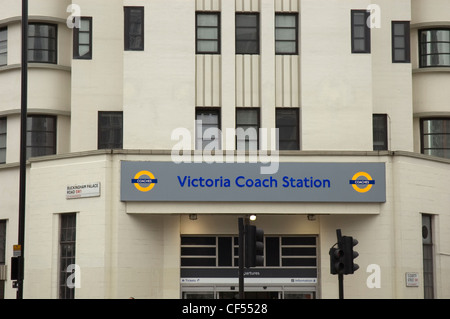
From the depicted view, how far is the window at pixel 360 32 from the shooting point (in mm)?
30531

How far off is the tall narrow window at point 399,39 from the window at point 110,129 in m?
9.78

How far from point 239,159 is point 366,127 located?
4.53 m

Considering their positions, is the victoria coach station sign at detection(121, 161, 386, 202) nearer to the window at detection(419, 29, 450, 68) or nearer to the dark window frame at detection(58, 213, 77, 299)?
the dark window frame at detection(58, 213, 77, 299)

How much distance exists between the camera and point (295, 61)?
30641mm

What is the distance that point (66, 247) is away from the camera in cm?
2953

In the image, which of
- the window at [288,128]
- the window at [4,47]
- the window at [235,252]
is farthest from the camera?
the window at [4,47]

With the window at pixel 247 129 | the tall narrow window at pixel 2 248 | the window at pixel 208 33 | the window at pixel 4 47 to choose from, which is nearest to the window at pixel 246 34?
the window at pixel 208 33

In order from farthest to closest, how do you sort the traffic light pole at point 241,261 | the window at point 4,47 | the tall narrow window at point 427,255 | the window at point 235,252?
the window at point 4,47, the window at point 235,252, the tall narrow window at point 427,255, the traffic light pole at point 241,261

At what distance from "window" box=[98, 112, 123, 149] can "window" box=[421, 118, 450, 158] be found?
10.6m

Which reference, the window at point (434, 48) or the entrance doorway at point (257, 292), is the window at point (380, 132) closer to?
the window at point (434, 48)
